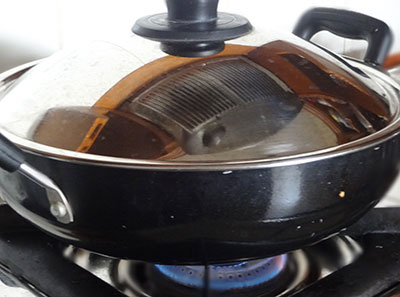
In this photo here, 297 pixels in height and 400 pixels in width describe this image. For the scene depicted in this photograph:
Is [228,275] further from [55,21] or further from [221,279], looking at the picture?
[55,21]

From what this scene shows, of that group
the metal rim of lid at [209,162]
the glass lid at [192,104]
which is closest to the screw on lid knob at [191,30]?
the glass lid at [192,104]

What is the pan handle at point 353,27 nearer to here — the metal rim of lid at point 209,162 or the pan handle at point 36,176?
the metal rim of lid at point 209,162

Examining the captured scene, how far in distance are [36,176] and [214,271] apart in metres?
0.26

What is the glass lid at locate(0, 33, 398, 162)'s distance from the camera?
546 millimetres

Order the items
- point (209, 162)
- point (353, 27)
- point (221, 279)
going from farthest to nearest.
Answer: point (353, 27), point (221, 279), point (209, 162)

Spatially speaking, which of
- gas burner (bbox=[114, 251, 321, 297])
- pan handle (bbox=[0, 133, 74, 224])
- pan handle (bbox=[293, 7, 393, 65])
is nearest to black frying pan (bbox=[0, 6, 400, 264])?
pan handle (bbox=[0, 133, 74, 224])

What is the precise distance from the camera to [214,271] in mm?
702

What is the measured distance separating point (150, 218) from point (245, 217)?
8 centimetres

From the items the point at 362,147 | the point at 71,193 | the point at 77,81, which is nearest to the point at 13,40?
the point at 77,81

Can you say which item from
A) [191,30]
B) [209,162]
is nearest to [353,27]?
[191,30]

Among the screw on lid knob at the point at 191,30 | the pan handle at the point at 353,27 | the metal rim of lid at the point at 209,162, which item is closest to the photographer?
the metal rim of lid at the point at 209,162

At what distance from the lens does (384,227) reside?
0.76m

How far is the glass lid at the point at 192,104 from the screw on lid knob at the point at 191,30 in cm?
1

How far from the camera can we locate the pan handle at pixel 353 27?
797mm
